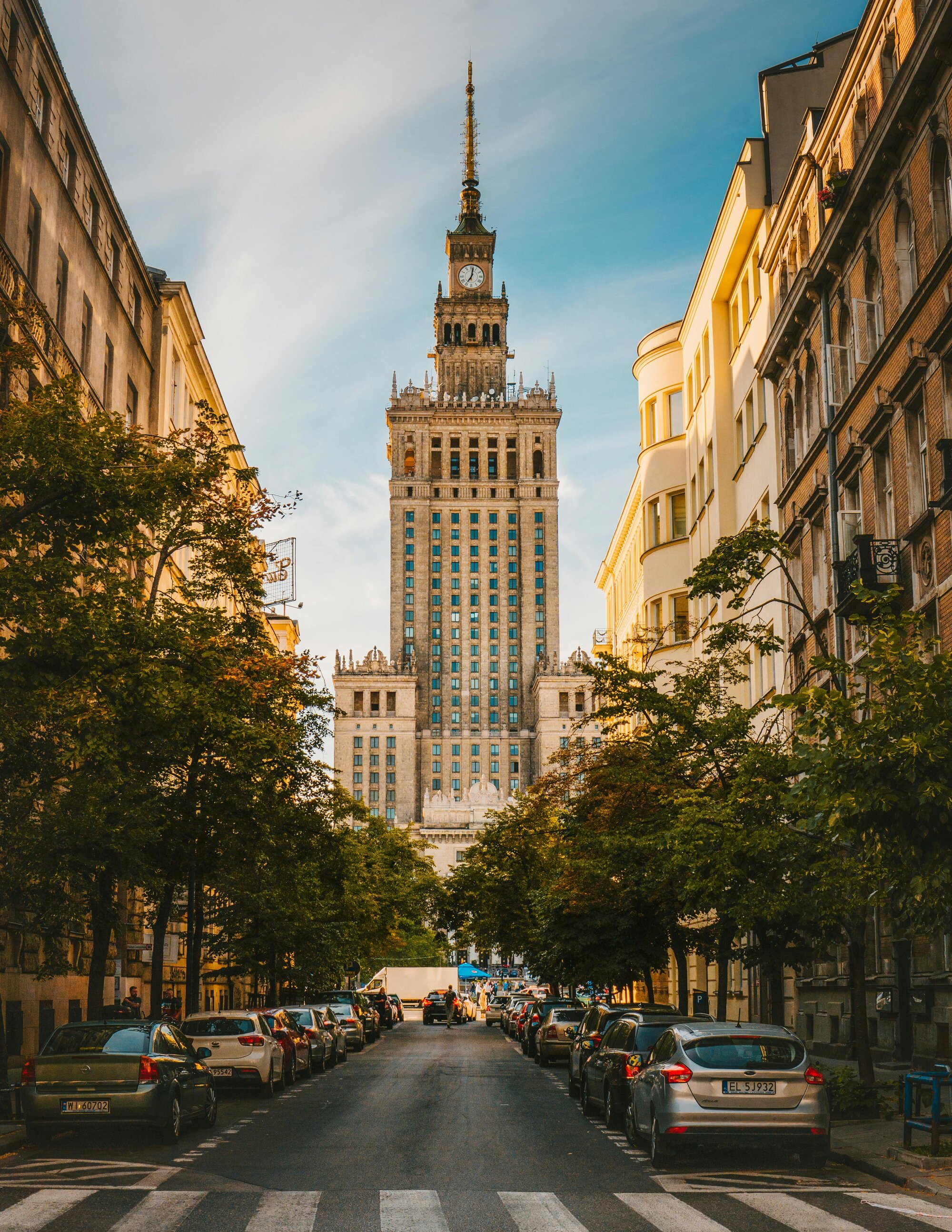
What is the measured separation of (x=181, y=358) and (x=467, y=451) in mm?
135767

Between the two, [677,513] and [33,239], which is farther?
[677,513]

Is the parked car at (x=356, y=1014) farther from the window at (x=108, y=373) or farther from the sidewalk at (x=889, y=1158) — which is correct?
the sidewalk at (x=889, y=1158)

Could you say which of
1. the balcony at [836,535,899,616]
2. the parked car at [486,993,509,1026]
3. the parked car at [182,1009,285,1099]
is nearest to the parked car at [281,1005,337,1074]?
the parked car at [182,1009,285,1099]

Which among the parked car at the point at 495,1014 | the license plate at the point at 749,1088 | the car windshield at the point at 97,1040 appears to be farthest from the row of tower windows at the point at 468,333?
the license plate at the point at 749,1088

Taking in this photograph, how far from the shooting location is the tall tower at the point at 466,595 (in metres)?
182

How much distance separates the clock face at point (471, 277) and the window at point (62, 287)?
16481cm

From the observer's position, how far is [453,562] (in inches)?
7200

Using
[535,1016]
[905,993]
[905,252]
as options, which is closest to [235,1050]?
[905,993]

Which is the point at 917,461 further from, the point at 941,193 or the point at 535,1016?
the point at 535,1016

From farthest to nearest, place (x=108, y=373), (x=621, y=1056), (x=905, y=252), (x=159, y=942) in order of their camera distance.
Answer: (x=108, y=373)
(x=159, y=942)
(x=905, y=252)
(x=621, y=1056)

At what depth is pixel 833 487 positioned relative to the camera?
26.7 meters

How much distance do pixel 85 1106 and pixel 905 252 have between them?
17.7m

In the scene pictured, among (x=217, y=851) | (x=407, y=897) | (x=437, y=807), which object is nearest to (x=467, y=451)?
(x=437, y=807)

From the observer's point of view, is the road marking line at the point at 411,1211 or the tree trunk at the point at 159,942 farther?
the tree trunk at the point at 159,942
